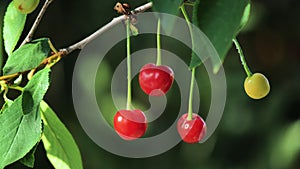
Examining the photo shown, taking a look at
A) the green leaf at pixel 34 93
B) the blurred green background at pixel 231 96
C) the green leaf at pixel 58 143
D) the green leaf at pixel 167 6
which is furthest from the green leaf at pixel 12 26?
the blurred green background at pixel 231 96

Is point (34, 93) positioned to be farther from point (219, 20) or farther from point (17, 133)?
point (219, 20)

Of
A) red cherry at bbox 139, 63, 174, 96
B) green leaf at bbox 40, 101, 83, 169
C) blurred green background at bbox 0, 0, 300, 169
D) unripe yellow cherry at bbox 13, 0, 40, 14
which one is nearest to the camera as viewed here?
unripe yellow cherry at bbox 13, 0, 40, 14

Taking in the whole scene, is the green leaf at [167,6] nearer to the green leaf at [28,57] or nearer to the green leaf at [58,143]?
the green leaf at [28,57]

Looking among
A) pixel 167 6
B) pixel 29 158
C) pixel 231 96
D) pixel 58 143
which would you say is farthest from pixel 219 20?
pixel 231 96

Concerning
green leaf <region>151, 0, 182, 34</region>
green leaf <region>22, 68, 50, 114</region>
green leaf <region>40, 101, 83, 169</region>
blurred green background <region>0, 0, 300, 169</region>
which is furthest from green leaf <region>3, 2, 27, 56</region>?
blurred green background <region>0, 0, 300, 169</region>

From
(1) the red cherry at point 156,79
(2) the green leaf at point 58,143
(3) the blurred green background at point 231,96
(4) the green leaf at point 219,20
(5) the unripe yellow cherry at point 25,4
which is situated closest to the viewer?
(4) the green leaf at point 219,20

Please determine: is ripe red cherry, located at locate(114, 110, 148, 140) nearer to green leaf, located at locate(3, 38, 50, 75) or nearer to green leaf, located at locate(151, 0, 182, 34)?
green leaf, located at locate(3, 38, 50, 75)

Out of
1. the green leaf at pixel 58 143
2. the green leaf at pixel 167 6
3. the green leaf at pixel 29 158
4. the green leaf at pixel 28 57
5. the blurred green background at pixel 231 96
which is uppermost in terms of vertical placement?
the blurred green background at pixel 231 96

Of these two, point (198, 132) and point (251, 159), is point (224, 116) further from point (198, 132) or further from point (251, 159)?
point (198, 132)
